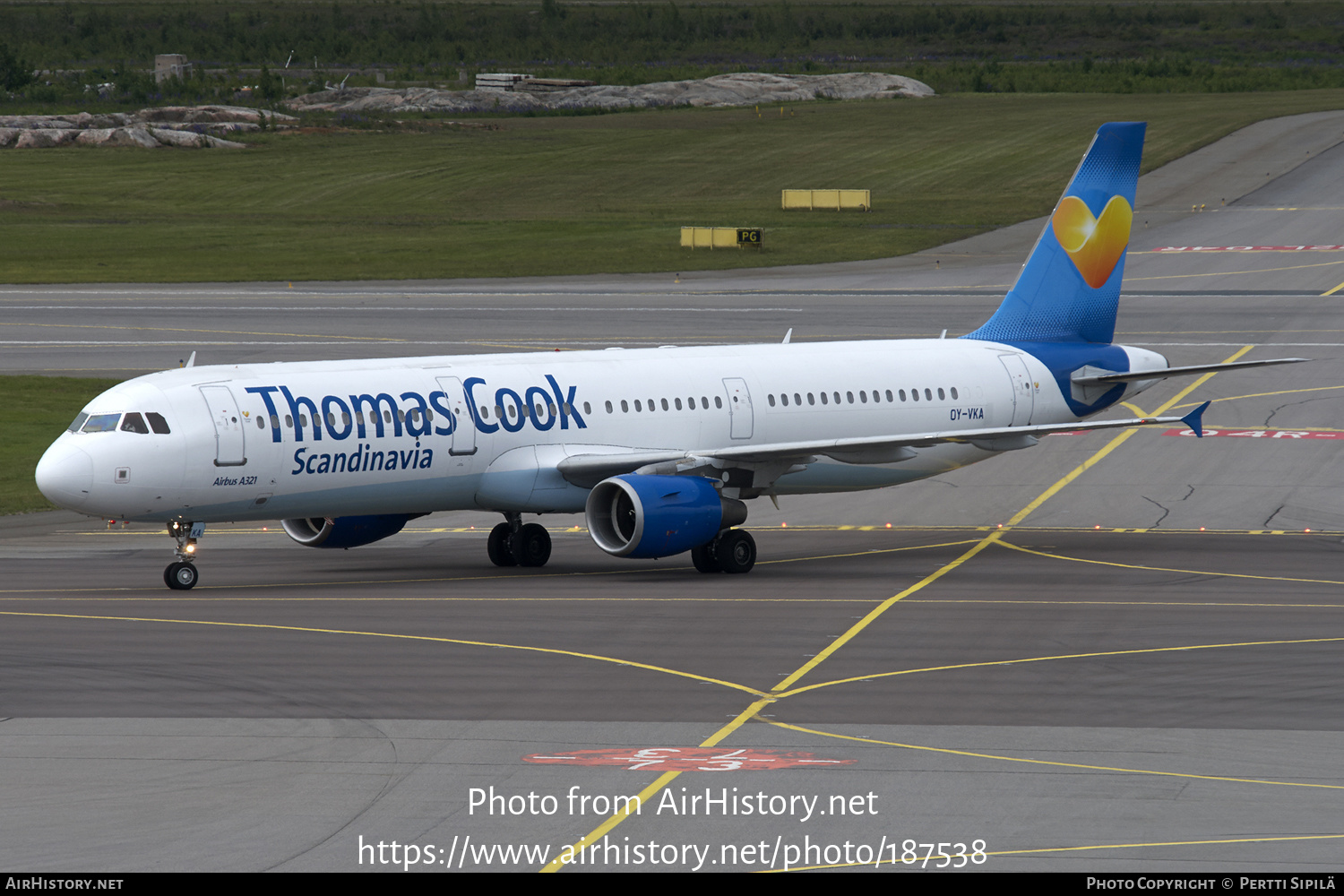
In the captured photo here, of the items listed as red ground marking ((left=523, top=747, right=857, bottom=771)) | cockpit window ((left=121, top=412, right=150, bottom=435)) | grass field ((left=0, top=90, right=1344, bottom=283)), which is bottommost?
red ground marking ((left=523, top=747, right=857, bottom=771))

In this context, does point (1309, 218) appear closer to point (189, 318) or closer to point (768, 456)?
point (189, 318)

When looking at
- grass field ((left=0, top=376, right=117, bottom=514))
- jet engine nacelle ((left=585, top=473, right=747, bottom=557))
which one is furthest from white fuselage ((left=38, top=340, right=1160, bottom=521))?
grass field ((left=0, top=376, right=117, bottom=514))

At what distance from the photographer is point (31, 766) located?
822 inches

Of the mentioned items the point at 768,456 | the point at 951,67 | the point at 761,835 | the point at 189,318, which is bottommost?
the point at 761,835

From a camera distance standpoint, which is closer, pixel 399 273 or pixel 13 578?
pixel 13 578

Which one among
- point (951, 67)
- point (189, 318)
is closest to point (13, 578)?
point (189, 318)

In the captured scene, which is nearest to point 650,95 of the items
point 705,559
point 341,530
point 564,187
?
point 564,187

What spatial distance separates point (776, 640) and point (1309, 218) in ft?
257

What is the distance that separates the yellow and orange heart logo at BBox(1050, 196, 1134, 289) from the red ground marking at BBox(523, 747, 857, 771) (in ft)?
84.8

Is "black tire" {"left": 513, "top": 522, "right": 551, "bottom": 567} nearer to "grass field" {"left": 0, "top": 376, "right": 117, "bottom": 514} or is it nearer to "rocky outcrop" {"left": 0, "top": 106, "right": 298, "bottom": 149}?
"grass field" {"left": 0, "top": 376, "right": 117, "bottom": 514}

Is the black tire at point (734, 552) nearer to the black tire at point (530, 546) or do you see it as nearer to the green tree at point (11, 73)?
the black tire at point (530, 546)

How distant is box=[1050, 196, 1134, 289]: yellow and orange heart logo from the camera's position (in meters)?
44.6
